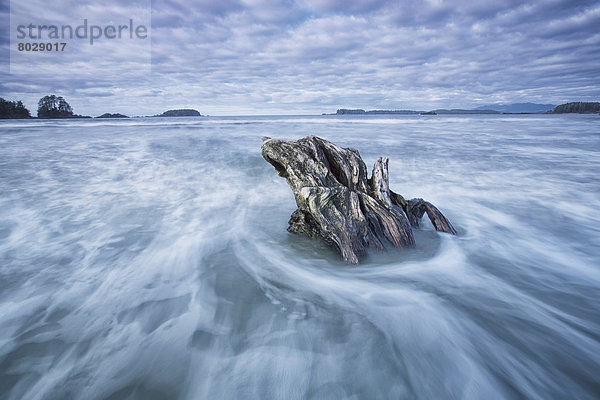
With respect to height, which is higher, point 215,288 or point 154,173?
point 154,173

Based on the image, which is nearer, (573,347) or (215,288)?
(573,347)

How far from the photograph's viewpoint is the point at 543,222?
6246mm

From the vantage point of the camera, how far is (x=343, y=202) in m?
4.88

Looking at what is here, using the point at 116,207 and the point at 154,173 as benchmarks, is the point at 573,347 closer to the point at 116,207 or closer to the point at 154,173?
the point at 116,207

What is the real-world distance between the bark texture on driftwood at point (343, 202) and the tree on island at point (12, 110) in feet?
323

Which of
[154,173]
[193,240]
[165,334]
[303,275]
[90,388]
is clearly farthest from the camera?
[154,173]

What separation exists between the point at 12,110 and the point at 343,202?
104 metres

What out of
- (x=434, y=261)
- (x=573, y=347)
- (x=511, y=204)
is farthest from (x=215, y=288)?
(x=511, y=204)

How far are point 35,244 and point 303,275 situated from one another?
4.79 meters

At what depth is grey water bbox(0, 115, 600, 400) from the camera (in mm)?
2627

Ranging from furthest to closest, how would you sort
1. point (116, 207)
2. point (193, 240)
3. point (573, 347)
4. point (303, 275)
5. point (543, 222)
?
point (116, 207) < point (543, 222) < point (193, 240) < point (303, 275) < point (573, 347)

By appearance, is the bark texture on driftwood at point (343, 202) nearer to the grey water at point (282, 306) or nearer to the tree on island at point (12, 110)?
the grey water at point (282, 306)

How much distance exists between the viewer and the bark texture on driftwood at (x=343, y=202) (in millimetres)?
4660

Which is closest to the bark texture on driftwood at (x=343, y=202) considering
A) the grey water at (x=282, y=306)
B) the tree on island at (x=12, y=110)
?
the grey water at (x=282, y=306)
